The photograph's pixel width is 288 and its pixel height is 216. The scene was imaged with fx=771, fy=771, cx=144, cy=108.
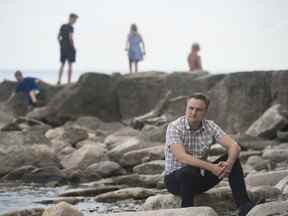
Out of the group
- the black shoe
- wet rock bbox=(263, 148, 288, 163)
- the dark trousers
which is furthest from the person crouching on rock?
the black shoe

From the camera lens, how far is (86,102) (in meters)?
20.3

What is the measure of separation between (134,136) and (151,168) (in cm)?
358

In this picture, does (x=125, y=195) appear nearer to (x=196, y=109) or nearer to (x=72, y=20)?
(x=196, y=109)

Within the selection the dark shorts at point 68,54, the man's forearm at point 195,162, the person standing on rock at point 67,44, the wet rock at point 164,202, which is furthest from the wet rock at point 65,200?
the dark shorts at point 68,54

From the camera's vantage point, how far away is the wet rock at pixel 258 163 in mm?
11359

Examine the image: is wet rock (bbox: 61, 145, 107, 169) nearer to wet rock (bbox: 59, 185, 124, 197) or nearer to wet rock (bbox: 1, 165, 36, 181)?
wet rock (bbox: 1, 165, 36, 181)

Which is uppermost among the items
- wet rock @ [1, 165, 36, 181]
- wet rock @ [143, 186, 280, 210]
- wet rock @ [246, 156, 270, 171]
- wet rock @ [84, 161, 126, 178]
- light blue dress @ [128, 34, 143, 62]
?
light blue dress @ [128, 34, 143, 62]

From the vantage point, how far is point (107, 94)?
20516 millimetres

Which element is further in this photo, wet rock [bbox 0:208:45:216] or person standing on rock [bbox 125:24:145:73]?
person standing on rock [bbox 125:24:145:73]

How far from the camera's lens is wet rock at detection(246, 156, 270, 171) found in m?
11.4

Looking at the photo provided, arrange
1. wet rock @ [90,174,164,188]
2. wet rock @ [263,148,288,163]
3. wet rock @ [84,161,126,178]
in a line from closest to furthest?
wet rock @ [90,174,164,188], wet rock @ [263,148,288,163], wet rock @ [84,161,126,178]

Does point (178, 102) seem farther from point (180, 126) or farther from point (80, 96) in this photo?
point (180, 126)

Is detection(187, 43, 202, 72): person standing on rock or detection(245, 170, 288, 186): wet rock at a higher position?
detection(187, 43, 202, 72): person standing on rock

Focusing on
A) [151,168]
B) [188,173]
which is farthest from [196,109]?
[151,168]
